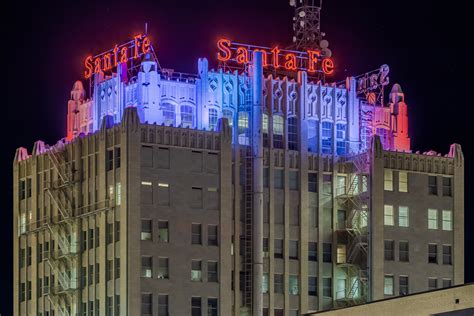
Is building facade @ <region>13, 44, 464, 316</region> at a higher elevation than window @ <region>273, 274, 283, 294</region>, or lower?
higher

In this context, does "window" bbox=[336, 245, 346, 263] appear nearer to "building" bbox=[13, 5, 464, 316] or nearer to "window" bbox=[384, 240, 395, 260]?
"building" bbox=[13, 5, 464, 316]

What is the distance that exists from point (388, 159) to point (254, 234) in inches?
724

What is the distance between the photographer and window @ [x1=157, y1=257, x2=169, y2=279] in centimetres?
18525

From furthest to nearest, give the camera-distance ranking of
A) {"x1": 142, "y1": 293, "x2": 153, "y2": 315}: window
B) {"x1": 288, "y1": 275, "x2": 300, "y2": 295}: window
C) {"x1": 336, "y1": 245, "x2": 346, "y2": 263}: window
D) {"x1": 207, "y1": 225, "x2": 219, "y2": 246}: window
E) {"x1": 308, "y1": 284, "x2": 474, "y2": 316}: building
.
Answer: {"x1": 336, "y1": 245, "x2": 346, "y2": 263}: window → {"x1": 288, "y1": 275, "x2": 300, "y2": 295}: window → {"x1": 207, "y1": 225, "x2": 219, "y2": 246}: window → {"x1": 142, "y1": 293, "x2": 153, "y2": 315}: window → {"x1": 308, "y1": 284, "x2": 474, "y2": 316}: building

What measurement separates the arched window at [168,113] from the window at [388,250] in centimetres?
2703

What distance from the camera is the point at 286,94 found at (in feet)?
646

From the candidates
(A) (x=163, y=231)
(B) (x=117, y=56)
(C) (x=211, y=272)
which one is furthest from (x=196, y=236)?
(B) (x=117, y=56)

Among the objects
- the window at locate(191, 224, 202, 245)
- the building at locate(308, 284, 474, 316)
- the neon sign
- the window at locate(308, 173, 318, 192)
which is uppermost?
the neon sign

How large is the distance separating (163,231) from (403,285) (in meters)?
28.9

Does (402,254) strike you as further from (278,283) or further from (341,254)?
(278,283)

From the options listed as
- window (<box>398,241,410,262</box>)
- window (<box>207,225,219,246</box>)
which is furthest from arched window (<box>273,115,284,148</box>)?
window (<box>398,241,410,262</box>)

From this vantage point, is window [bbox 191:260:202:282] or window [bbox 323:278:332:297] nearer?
window [bbox 191:260:202:282]

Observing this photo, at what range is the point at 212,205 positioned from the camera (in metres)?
189

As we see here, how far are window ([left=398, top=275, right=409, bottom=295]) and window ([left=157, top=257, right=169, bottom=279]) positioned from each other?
27624mm
